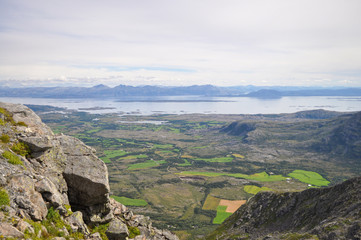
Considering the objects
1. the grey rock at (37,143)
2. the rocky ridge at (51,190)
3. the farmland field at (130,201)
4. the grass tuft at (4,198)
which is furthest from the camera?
the farmland field at (130,201)

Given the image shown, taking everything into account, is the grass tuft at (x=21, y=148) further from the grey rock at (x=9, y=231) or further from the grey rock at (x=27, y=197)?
the grey rock at (x=9, y=231)

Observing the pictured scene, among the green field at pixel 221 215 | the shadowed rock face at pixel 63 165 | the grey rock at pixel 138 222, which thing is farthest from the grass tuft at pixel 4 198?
the green field at pixel 221 215

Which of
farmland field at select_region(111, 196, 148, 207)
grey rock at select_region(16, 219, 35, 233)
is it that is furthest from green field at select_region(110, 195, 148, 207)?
grey rock at select_region(16, 219, 35, 233)

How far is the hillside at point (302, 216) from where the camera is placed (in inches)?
1951

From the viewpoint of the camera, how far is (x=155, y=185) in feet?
601

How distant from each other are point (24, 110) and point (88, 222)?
16033mm

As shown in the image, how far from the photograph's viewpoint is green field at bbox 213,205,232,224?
126 meters

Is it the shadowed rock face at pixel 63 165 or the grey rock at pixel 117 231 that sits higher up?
the shadowed rock face at pixel 63 165

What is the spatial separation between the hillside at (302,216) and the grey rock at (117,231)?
36960 mm

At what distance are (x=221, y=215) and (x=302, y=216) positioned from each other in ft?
235

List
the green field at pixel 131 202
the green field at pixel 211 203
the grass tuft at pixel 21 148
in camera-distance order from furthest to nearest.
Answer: the green field at pixel 131 202, the green field at pixel 211 203, the grass tuft at pixel 21 148

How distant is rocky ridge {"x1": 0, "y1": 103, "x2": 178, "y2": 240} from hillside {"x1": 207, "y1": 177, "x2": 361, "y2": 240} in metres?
32.6

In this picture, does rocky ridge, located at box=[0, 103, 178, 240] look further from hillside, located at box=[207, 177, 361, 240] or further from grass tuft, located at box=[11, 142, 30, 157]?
hillside, located at box=[207, 177, 361, 240]

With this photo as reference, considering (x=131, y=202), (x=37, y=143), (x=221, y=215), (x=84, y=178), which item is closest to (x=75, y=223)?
(x=84, y=178)
